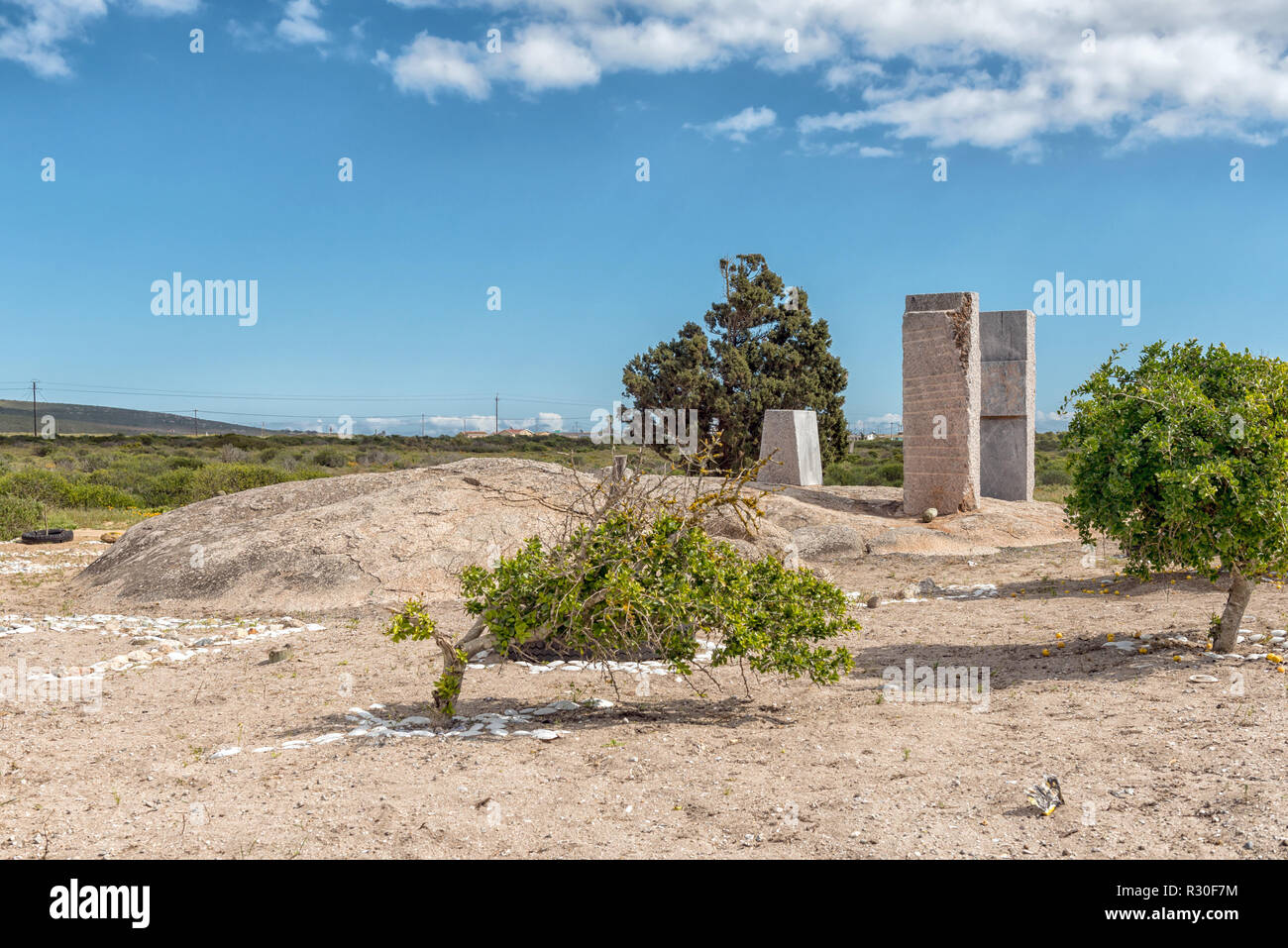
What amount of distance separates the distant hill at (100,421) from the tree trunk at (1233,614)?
72875mm

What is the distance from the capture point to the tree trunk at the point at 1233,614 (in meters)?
6.64

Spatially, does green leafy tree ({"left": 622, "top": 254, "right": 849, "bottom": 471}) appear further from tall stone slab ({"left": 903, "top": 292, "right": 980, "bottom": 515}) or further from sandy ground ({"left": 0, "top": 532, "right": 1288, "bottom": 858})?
sandy ground ({"left": 0, "top": 532, "right": 1288, "bottom": 858})

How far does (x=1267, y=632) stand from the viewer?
283 inches

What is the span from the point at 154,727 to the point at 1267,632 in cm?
809

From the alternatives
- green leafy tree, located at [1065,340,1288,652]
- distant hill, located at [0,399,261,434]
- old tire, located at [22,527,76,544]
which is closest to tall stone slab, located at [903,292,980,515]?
green leafy tree, located at [1065,340,1288,652]

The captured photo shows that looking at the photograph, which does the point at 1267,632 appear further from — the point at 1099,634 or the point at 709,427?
the point at 709,427

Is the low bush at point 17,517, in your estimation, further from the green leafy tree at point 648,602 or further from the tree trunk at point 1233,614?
the tree trunk at point 1233,614

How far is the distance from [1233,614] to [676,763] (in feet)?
14.6

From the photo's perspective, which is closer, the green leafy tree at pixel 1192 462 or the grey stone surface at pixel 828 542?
the green leafy tree at pixel 1192 462

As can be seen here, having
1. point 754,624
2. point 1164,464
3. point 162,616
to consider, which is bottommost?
point 162,616

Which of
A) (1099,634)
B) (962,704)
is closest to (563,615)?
(962,704)

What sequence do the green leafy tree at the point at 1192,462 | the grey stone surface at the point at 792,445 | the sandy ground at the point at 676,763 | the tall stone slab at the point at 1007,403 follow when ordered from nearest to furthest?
1. the sandy ground at the point at 676,763
2. the green leafy tree at the point at 1192,462
3. the tall stone slab at the point at 1007,403
4. the grey stone surface at the point at 792,445

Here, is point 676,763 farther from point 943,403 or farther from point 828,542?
point 943,403

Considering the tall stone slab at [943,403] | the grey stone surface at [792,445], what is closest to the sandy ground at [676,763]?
the tall stone slab at [943,403]
